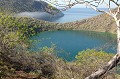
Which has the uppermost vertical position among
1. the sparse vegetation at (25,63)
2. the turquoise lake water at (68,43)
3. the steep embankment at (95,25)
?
the sparse vegetation at (25,63)

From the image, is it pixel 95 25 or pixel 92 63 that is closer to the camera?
pixel 92 63

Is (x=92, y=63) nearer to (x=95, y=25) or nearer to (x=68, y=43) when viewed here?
(x=68, y=43)

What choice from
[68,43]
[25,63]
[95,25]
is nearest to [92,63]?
[25,63]

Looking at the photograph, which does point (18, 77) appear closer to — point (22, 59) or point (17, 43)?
point (22, 59)

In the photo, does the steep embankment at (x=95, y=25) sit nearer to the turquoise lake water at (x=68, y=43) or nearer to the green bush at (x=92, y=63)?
the turquoise lake water at (x=68, y=43)

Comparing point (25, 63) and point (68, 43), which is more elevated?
point (25, 63)

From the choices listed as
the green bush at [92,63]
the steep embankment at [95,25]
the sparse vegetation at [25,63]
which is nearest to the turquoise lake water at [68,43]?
the green bush at [92,63]

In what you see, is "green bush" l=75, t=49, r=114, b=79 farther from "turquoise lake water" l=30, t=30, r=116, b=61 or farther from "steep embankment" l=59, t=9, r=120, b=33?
"steep embankment" l=59, t=9, r=120, b=33

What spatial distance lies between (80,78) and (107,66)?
7019 millimetres

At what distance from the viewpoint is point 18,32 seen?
52.1 ft

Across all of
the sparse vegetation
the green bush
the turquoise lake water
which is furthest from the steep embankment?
the sparse vegetation

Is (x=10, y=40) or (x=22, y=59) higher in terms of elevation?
(x=10, y=40)

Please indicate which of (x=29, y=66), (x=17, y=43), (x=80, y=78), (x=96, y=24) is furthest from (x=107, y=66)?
(x=96, y=24)

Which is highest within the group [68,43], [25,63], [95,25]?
[25,63]
